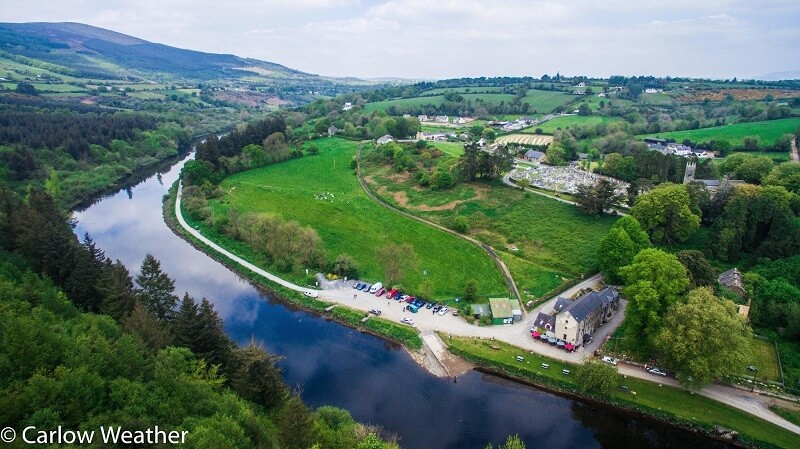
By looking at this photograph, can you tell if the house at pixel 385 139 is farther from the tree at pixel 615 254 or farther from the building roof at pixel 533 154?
the tree at pixel 615 254

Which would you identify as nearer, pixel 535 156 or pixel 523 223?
pixel 523 223

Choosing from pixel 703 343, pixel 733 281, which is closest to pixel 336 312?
pixel 703 343

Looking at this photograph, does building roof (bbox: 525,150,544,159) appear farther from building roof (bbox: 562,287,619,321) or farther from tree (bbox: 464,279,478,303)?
tree (bbox: 464,279,478,303)

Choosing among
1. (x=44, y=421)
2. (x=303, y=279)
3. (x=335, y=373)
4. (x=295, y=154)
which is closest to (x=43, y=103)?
(x=295, y=154)

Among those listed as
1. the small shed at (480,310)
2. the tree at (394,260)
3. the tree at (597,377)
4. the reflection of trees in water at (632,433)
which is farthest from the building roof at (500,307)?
the reflection of trees in water at (632,433)

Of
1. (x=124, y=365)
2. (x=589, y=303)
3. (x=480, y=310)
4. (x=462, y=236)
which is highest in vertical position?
(x=124, y=365)

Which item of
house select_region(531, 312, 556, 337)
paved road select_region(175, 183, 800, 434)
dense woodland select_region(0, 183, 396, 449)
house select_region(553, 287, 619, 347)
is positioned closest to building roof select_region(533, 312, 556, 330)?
house select_region(531, 312, 556, 337)

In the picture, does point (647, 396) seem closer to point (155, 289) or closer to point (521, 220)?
point (521, 220)
